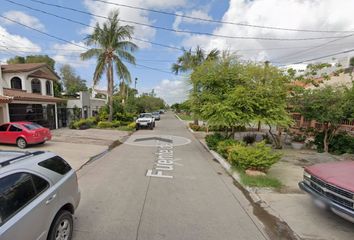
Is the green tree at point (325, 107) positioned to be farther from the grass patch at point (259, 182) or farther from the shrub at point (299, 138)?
the grass patch at point (259, 182)

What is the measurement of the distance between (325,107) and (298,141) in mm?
3791

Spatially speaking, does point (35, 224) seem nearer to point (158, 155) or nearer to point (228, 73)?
point (158, 155)

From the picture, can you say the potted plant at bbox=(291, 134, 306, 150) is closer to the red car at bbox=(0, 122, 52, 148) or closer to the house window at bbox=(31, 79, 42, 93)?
the red car at bbox=(0, 122, 52, 148)

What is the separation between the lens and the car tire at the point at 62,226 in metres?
3.06

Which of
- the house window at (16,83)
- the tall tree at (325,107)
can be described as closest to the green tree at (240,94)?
the tall tree at (325,107)

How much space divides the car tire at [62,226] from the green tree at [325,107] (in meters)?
11.3

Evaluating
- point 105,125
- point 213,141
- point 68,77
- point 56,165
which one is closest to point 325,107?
point 213,141

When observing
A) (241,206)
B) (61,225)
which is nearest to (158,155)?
(241,206)

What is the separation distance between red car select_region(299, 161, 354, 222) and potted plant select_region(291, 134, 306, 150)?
30.0 ft

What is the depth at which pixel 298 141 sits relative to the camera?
13984mm

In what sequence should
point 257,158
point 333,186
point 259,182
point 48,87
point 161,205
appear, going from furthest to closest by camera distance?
point 48,87
point 257,158
point 259,182
point 161,205
point 333,186

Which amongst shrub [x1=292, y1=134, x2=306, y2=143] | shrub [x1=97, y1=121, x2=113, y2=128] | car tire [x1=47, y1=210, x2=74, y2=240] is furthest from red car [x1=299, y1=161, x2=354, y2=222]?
shrub [x1=97, y1=121, x2=113, y2=128]

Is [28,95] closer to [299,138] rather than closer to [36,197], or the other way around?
[36,197]

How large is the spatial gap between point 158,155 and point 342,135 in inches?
388
